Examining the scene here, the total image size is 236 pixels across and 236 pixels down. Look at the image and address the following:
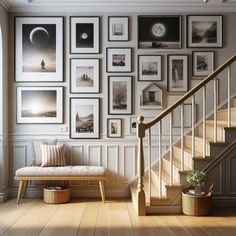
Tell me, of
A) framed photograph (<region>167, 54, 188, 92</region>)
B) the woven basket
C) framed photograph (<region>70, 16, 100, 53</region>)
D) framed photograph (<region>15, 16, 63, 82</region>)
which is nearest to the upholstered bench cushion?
the woven basket

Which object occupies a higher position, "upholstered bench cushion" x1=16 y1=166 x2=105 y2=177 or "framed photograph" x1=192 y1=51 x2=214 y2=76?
"framed photograph" x1=192 y1=51 x2=214 y2=76

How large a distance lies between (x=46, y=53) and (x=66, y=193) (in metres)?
2.37

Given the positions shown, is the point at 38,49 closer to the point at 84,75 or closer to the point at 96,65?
the point at 84,75

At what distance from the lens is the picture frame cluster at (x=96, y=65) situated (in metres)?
5.55

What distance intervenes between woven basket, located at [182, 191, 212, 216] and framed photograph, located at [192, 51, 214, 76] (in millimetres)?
2246

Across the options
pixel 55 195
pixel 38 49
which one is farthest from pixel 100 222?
pixel 38 49

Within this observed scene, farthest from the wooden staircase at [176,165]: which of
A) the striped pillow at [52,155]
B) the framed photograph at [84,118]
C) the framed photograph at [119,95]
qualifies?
the striped pillow at [52,155]

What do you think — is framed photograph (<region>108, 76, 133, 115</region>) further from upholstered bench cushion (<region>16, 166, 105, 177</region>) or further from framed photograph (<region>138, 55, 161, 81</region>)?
upholstered bench cushion (<region>16, 166, 105, 177</region>)

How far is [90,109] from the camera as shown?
5566 millimetres

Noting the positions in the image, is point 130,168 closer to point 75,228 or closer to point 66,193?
point 66,193

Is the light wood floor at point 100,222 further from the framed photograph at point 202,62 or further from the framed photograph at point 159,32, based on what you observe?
the framed photograph at point 159,32

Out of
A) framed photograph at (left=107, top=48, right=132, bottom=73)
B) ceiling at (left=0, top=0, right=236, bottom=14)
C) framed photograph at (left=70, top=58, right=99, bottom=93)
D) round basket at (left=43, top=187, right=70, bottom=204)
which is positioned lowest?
round basket at (left=43, top=187, right=70, bottom=204)

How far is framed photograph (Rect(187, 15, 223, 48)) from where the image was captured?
18.4 feet

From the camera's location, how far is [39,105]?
18.2ft
